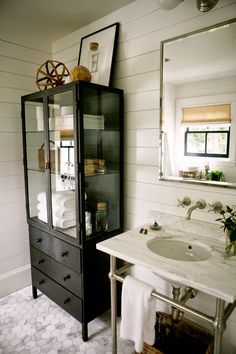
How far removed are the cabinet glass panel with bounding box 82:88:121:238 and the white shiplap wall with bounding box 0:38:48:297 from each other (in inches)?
34.0

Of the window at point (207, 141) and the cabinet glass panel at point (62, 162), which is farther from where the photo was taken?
the cabinet glass panel at point (62, 162)

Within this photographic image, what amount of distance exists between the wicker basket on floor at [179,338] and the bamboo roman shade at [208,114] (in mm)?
1288

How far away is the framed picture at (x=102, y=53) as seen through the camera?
1833 mm

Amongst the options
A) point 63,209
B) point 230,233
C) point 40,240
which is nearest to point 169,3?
point 230,233

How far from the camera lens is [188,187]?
1600 millimetres

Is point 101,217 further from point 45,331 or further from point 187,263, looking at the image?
point 45,331

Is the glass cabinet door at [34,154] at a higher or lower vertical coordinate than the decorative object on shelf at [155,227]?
higher

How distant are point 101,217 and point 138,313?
750mm

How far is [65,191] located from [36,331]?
3.49ft

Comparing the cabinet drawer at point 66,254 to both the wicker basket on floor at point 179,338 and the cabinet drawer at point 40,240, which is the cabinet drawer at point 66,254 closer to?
the cabinet drawer at point 40,240

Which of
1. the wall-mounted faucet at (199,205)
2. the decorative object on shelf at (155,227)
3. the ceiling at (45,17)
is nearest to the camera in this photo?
the wall-mounted faucet at (199,205)

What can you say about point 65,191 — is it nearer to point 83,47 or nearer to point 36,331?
point 36,331

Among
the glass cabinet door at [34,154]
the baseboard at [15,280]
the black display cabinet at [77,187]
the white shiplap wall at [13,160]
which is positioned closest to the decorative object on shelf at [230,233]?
the black display cabinet at [77,187]

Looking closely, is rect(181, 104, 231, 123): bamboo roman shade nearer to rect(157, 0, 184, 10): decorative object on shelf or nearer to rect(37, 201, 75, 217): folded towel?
rect(157, 0, 184, 10): decorative object on shelf
